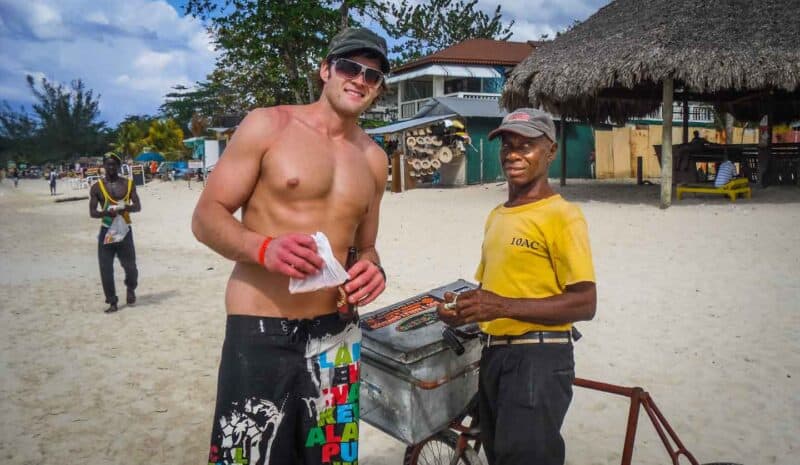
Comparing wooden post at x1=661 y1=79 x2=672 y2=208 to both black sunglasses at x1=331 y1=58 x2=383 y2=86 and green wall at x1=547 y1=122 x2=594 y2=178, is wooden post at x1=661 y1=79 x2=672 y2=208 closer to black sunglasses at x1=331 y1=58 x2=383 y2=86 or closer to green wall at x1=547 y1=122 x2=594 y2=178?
green wall at x1=547 y1=122 x2=594 y2=178

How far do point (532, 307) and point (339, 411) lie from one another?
72cm

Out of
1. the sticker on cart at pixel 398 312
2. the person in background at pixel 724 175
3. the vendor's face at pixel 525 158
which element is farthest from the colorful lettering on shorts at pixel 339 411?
the person in background at pixel 724 175

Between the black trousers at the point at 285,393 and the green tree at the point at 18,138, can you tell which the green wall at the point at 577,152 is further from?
the green tree at the point at 18,138

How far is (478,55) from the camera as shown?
90.3 feet

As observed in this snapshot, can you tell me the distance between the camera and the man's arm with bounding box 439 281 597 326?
1.83m

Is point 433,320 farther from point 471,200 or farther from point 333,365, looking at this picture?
point 471,200

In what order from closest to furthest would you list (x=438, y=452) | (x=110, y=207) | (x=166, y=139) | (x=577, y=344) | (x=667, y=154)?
(x=438, y=452) < (x=577, y=344) < (x=110, y=207) < (x=667, y=154) < (x=166, y=139)

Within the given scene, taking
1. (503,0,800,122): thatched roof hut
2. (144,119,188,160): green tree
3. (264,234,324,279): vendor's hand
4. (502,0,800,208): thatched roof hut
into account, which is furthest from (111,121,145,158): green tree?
(264,234,324,279): vendor's hand

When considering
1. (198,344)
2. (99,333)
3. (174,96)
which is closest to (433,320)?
(198,344)

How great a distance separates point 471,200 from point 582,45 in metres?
4.86

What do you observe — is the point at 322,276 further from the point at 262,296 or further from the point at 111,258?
the point at 111,258

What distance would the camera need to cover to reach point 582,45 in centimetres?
1357

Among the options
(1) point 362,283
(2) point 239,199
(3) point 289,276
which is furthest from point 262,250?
(1) point 362,283

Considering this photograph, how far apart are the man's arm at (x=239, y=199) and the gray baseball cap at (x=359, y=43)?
32 centimetres
